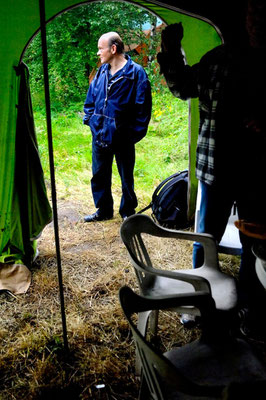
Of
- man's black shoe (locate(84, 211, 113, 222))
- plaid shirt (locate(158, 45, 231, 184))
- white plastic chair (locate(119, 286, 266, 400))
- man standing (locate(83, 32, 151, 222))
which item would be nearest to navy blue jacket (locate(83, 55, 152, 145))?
man standing (locate(83, 32, 151, 222))

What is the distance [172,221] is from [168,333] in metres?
1.75

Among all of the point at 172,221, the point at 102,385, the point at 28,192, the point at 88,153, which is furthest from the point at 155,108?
the point at 102,385

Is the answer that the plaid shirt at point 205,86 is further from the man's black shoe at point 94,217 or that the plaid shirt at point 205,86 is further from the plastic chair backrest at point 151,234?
the man's black shoe at point 94,217

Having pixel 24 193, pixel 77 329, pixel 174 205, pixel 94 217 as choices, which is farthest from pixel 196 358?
pixel 94 217

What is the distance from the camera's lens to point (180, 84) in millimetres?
2057

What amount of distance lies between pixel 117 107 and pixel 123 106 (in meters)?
0.07

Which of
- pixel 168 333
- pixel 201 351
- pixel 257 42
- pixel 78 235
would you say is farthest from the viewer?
pixel 78 235

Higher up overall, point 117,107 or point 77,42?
point 77,42

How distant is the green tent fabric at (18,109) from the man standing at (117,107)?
24.5 inches

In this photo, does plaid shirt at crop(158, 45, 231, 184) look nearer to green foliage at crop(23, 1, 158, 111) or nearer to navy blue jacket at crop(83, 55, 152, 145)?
navy blue jacket at crop(83, 55, 152, 145)

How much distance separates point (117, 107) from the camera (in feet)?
11.9

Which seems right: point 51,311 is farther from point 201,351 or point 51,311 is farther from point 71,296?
point 201,351

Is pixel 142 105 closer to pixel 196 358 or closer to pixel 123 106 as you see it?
pixel 123 106

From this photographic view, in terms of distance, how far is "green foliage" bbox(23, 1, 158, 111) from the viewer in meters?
9.14
